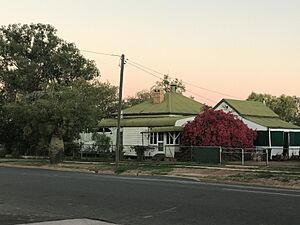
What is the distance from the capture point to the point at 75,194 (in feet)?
57.1

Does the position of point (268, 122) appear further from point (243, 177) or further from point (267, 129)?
point (243, 177)

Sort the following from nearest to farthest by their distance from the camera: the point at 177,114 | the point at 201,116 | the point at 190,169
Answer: the point at 190,169
the point at 201,116
the point at 177,114

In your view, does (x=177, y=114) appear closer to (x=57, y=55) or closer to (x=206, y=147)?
(x=206, y=147)

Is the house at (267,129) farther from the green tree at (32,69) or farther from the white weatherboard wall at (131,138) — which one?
the green tree at (32,69)

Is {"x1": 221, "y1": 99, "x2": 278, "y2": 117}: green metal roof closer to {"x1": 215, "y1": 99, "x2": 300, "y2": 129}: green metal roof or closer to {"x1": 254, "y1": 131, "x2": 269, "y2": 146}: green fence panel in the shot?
{"x1": 215, "y1": 99, "x2": 300, "y2": 129}: green metal roof

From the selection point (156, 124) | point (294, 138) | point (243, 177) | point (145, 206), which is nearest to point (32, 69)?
point (156, 124)

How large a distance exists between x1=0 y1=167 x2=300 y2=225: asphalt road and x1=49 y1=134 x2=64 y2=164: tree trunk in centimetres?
2167

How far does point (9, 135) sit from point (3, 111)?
339 cm

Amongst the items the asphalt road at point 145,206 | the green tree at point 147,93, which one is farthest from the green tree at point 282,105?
the asphalt road at point 145,206

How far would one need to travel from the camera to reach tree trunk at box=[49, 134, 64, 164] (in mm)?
41344

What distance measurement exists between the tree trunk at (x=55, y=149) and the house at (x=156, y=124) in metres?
8.17

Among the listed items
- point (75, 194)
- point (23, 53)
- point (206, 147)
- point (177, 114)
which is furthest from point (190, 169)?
point (23, 53)

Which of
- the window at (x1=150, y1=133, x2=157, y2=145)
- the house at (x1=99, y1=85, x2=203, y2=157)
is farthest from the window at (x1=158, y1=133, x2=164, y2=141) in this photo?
the window at (x1=150, y1=133, x2=157, y2=145)

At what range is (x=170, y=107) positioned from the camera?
174 feet
